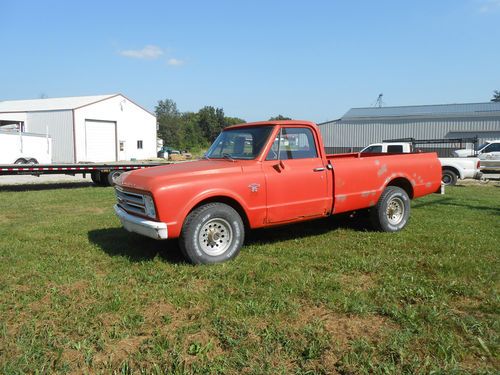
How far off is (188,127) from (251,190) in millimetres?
99074

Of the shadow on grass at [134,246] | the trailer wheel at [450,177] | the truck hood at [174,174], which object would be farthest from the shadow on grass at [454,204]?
the shadow on grass at [134,246]

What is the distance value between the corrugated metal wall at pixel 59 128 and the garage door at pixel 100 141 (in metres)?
1.68

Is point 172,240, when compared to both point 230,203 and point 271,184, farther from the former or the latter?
point 271,184

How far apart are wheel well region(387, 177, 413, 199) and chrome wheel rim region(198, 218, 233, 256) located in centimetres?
327

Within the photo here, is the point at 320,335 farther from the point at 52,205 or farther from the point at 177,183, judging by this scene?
the point at 52,205

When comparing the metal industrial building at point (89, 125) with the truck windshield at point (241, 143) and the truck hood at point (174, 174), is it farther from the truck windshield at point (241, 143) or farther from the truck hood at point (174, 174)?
the truck hood at point (174, 174)

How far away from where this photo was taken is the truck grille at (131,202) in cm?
539

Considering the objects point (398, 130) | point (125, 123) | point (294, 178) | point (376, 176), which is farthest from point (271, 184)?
point (125, 123)

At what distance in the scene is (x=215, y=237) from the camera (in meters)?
5.44

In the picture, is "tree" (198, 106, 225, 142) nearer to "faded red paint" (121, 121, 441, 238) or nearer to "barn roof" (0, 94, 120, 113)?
"barn roof" (0, 94, 120, 113)

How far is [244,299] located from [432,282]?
204cm

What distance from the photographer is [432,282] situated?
4.60 meters

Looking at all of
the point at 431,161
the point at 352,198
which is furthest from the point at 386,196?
the point at 431,161

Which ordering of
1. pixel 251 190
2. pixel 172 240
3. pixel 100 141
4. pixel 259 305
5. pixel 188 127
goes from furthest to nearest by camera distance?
pixel 188 127, pixel 100 141, pixel 172 240, pixel 251 190, pixel 259 305
